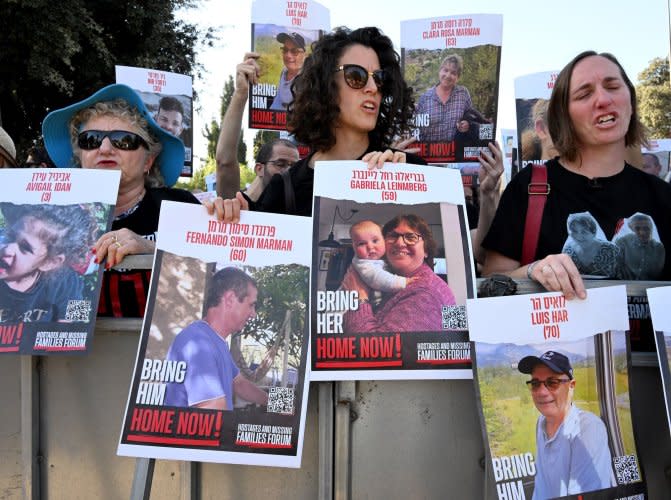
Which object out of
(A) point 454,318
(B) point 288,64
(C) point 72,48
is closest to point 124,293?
(A) point 454,318

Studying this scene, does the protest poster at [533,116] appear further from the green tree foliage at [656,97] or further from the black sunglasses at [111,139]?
the green tree foliage at [656,97]

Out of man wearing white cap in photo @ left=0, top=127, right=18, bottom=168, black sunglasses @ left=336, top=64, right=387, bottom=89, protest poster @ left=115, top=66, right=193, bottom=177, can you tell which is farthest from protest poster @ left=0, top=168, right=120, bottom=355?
protest poster @ left=115, top=66, right=193, bottom=177

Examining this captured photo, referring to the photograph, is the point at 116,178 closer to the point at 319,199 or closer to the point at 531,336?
the point at 319,199

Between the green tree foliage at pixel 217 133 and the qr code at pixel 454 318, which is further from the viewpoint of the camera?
the green tree foliage at pixel 217 133

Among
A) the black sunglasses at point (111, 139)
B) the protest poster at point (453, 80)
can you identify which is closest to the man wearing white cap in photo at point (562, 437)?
the black sunglasses at point (111, 139)

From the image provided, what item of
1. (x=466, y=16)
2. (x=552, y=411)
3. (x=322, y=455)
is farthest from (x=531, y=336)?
(x=466, y=16)

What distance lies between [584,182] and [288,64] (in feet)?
6.64

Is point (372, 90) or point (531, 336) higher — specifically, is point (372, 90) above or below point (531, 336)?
above

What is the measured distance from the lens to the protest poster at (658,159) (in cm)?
502

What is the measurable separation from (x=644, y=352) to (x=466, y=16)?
2.32m

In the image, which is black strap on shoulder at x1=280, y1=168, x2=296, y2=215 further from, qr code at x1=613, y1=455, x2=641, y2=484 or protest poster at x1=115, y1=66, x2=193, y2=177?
protest poster at x1=115, y1=66, x2=193, y2=177

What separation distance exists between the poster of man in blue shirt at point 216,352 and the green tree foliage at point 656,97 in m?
25.9

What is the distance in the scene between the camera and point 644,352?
6.17ft

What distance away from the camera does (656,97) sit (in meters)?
29.3
